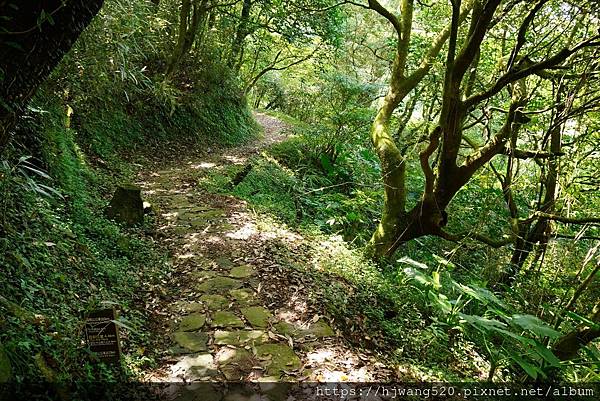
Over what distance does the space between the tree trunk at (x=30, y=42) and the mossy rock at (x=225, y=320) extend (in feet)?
7.67

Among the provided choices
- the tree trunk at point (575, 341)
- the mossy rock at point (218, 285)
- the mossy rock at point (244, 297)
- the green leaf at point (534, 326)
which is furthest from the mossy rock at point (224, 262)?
the tree trunk at point (575, 341)

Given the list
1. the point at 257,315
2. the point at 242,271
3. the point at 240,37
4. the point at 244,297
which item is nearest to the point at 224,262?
the point at 242,271

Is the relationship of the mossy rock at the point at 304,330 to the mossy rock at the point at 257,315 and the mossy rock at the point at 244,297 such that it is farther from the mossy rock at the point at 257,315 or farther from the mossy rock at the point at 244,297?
the mossy rock at the point at 244,297

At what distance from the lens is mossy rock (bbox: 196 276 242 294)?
4.45 m

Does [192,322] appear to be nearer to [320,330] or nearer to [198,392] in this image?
[198,392]

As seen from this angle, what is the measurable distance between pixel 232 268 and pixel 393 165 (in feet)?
9.64

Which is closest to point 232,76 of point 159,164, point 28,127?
point 159,164

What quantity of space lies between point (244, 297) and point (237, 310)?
253 millimetres

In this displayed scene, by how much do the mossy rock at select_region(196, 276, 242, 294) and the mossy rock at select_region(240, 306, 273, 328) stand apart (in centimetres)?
45

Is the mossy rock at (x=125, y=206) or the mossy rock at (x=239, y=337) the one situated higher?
the mossy rock at (x=125, y=206)

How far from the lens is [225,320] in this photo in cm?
395

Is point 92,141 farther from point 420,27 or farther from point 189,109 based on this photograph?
point 420,27

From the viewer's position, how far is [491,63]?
7344 millimetres

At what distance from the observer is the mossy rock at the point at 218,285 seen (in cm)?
445
